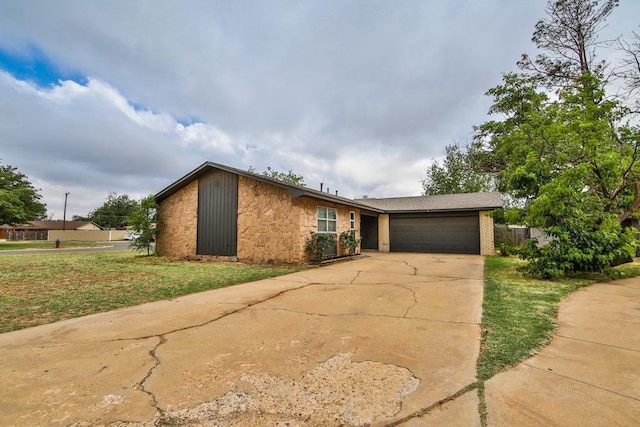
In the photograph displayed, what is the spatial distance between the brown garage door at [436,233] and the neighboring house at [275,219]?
0.05m

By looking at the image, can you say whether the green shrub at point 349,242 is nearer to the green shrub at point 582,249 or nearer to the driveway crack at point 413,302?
the driveway crack at point 413,302

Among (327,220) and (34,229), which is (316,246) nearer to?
(327,220)

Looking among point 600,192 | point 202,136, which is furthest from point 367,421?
point 202,136

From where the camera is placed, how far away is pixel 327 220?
460 inches

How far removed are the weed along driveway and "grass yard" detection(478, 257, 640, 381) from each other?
0.54ft

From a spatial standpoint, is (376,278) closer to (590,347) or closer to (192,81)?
(590,347)

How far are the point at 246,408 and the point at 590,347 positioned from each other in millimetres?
3437

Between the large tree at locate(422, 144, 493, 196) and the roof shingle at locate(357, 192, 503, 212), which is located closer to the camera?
the roof shingle at locate(357, 192, 503, 212)

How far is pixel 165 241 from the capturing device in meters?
13.4

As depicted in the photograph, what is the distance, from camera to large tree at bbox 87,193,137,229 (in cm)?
6181

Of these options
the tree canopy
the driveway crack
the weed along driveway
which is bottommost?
the weed along driveway

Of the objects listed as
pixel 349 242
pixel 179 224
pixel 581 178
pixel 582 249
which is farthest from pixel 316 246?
pixel 581 178

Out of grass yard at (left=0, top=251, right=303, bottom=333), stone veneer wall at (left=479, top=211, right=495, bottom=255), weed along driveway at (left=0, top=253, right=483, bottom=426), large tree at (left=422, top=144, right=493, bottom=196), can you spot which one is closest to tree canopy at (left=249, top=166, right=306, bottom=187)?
large tree at (left=422, top=144, right=493, bottom=196)

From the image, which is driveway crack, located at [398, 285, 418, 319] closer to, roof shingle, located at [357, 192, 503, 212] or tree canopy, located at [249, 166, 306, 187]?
roof shingle, located at [357, 192, 503, 212]
